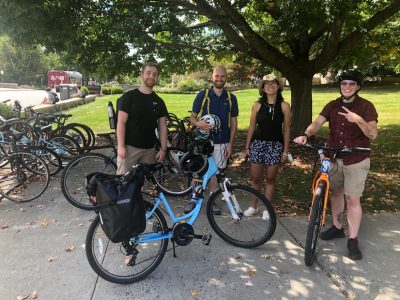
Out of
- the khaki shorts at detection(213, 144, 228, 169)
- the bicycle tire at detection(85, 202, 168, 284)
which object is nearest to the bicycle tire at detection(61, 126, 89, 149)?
the khaki shorts at detection(213, 144, 228, 169)

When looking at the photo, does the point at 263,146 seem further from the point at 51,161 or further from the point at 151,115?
the point at 51,161

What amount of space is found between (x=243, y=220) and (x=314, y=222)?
91cm

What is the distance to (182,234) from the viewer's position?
3.67m

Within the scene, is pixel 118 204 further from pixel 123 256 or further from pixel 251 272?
pixel 251 272

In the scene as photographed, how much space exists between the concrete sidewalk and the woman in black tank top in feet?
Result: 2.04

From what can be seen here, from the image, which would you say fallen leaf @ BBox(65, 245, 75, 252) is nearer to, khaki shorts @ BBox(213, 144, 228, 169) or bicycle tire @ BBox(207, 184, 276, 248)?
bicycle tire @ BBox(207, 184, 276, 248)

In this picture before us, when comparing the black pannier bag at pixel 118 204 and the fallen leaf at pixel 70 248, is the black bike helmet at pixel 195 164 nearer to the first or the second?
the black pannier bag at pixel 118 204

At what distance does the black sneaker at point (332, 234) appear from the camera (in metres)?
4.25

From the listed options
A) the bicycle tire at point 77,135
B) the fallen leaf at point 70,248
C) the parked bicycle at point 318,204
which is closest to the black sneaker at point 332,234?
the parked bicycle at point 318,204

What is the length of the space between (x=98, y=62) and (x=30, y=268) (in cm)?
586

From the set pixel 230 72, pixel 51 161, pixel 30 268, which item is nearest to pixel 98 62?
pixel 51 161

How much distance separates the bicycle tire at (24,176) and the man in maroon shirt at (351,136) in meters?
4.11

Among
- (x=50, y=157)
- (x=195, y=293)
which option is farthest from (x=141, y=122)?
(x=50, y=157)

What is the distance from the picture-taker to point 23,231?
4.54 metres
